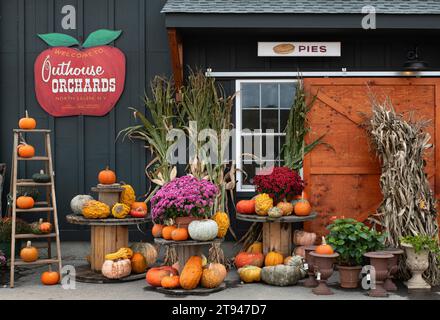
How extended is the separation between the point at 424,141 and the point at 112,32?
4.92 m

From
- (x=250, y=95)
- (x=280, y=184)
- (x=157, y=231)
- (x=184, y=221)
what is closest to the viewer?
(x=184, y=221)

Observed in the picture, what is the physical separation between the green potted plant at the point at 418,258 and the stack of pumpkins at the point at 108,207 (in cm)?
345

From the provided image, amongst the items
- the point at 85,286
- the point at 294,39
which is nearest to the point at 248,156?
the point at 294,39

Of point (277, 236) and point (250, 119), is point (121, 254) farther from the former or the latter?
point (250, 119)

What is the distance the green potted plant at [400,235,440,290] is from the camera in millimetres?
7527

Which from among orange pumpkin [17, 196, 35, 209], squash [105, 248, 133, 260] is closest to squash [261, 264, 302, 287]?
squash [105, 248, 133, 260]

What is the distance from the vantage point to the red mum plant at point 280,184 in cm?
839

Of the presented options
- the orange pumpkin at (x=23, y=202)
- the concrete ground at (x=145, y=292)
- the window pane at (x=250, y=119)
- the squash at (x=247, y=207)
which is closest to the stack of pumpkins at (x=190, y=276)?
the concrete ground at (x=145, y=292)

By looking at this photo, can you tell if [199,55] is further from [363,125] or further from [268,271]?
[268,271]

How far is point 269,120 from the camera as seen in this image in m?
9.61

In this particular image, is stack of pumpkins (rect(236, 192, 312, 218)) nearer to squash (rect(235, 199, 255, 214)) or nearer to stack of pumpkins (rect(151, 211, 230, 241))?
squash (rect(235, 199, 255, 214))

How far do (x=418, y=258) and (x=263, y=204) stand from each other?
208cm

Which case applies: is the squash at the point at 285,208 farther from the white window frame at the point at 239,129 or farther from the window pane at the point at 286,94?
the window pane at the point at 286,94

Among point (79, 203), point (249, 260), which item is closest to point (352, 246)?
point (249, 260)
